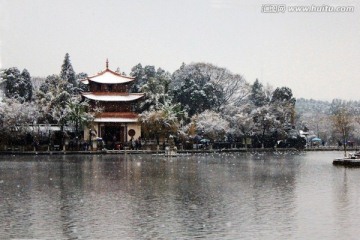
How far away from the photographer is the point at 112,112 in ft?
127

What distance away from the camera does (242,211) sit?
8500 mm

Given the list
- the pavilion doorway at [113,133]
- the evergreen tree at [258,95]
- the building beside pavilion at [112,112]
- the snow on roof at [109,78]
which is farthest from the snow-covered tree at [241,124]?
the snow on roof at [109,78]

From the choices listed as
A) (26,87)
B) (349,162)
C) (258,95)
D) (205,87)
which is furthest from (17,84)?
(349,162)

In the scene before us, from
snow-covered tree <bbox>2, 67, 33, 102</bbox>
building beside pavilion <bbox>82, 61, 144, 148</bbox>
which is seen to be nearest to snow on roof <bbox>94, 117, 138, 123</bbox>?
building beside pavilion <bbox>82, 61, 144, 148</bbox>

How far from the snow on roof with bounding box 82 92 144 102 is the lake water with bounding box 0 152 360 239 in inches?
959

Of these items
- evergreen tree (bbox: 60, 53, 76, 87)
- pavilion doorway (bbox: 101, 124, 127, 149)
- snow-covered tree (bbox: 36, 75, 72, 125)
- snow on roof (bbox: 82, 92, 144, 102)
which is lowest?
pavilion doorway (bbox: 101, 124, 127, 149)

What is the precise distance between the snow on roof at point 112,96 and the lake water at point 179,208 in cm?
2435

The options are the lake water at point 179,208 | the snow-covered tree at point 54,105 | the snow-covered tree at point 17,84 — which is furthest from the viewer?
the snow-covered tree at point 17,84

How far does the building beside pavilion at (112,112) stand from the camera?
123ft

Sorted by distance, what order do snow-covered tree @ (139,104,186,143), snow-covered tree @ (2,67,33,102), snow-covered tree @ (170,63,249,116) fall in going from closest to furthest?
snow-covered tree @ (139,104,186,143) → snow-covered tree @ (170,63,249,116) → snow-covered tree @ (2,67,33,102)

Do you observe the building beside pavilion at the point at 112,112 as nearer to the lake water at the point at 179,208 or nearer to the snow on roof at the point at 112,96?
the snow on roof at the point at 112,96

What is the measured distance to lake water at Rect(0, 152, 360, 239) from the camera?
22.8ft

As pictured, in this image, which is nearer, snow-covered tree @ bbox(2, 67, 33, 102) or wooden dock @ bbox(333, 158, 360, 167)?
wooden dock @ bbox(333, 158, 360, 167)

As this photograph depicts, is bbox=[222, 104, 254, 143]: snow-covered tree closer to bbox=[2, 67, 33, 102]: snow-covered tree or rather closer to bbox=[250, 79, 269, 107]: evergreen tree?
A: bbox=[250, 79, 269, 107]: evergreen tree
